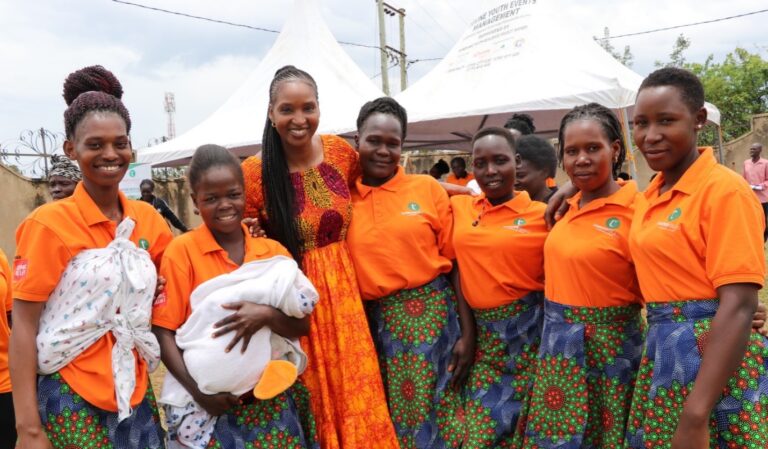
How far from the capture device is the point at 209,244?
2.21 meters

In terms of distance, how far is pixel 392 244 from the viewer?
8.58 ft

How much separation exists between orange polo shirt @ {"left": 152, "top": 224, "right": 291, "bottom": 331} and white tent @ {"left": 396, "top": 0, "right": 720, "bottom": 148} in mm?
5518

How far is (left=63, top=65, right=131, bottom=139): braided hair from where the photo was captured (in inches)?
79.5

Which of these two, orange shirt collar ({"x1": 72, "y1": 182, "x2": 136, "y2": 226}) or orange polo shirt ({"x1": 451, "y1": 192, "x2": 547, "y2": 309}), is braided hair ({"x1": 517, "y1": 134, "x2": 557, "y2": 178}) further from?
orange shirt collar ({"x1": 72, "y1": 182, "x2": 136, "y2": 226})

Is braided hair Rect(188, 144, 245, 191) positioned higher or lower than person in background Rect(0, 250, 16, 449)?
higher

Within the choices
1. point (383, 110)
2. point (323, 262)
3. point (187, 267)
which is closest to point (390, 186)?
point (383, 110)

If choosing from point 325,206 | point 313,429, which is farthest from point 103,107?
point 313,429

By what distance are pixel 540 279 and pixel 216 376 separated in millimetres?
1399

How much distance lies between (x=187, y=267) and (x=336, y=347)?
29.9 inches

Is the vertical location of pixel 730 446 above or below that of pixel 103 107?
below

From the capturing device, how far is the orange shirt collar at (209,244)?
2.20 m

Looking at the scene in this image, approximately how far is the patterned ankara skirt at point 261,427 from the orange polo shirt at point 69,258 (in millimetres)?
326

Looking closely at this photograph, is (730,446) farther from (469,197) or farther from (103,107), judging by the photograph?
(103,107)

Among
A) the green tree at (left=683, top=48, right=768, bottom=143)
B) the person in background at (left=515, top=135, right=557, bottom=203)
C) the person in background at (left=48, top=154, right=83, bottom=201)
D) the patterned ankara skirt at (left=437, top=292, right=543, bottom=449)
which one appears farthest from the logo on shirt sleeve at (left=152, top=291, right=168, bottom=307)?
the green tree at (left=683, top=48, right=768, bottom=143)
